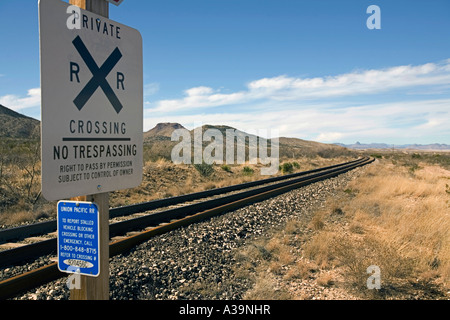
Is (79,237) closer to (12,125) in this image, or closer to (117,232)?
(117,232)

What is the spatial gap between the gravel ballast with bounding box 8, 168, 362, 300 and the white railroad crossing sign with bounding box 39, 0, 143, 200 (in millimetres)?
3023

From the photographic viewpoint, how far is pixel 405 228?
8.16 m

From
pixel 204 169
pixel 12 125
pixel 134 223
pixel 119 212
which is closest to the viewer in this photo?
pixel 134 223

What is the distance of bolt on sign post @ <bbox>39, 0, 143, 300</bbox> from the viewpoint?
6.75 ft

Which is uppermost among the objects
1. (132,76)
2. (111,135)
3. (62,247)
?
(132,76)

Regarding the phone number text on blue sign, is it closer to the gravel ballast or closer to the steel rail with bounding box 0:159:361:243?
the gravel ballast

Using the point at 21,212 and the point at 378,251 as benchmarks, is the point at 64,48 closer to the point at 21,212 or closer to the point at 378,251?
the point at 378,251

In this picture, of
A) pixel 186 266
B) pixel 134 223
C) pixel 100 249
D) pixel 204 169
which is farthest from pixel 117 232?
pixel 204 169

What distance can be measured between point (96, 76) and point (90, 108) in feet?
0.78

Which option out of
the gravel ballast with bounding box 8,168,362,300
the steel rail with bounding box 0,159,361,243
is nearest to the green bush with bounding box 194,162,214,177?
the steel rail with bounding box 0,159,361,243

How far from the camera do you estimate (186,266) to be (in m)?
6.12

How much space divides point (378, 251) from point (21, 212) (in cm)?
1067

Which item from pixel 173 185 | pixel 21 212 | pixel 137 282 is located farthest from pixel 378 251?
pixel 173 185

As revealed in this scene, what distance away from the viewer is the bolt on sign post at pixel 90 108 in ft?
6.75
